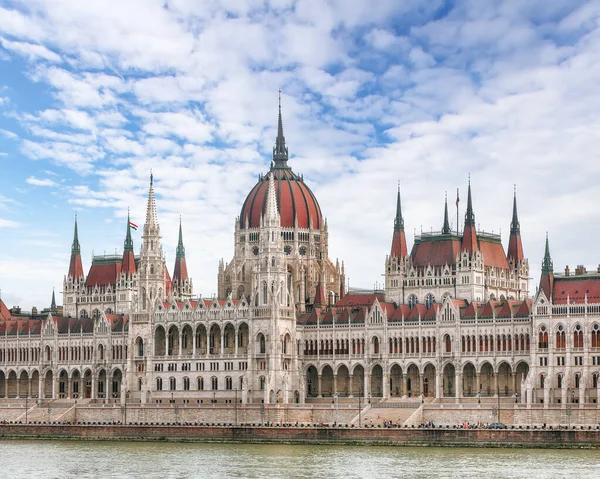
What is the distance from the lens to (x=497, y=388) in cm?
14762

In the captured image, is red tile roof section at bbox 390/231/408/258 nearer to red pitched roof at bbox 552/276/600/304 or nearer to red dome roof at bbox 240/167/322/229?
red dome roof at bbox 240/167/322/229

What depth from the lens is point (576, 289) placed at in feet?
474

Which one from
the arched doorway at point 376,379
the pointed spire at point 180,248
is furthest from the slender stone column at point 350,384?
the pointed spire at point 180,248

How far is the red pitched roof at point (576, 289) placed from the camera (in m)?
143

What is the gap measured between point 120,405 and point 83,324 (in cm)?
2647

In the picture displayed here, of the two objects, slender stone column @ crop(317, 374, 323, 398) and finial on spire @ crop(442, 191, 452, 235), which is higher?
finial on spire @ crop(442, 191, 452, 235)

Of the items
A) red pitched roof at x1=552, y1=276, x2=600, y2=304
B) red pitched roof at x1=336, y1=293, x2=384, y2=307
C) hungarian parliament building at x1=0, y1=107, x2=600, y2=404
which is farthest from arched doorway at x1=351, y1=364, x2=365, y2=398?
red pitched roof at x1=552, y1=276, x2=600, y2=304

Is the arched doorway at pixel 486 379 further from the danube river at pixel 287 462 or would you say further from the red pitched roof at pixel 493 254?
the danube river at pixel 287 462

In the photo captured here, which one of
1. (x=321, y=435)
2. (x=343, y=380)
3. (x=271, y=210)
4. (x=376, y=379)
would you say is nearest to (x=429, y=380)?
(x=376, y=379)

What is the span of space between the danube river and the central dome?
52.6m

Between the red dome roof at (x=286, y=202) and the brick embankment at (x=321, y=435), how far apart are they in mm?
44102

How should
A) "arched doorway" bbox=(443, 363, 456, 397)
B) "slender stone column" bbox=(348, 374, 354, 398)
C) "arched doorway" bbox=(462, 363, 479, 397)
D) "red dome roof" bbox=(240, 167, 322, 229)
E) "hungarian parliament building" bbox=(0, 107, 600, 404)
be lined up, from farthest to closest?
"red dome roof" bbox=(240, 167, 322, 229) → "slender stone column" bbox=(348, 374, 354, 398) → "arched doorway" bbox=(443, 363, 456, 397) → "arched doorway" bbox=(462, 363, 479, 397) → "hungarian parliament building" bbox=(0, 107, 600, 404)

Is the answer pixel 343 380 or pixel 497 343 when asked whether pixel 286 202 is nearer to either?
pixel 343 380

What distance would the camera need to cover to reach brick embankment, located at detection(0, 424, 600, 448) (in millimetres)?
120500
